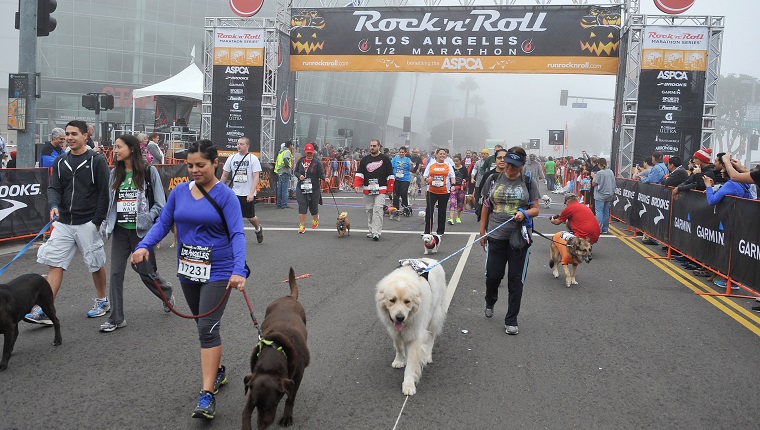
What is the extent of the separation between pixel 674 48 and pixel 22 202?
58.4 feet

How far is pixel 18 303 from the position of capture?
5.16m

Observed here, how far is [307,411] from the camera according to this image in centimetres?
426

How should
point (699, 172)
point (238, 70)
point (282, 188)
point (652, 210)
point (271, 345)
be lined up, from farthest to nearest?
1. point (238, 70)
2. point (282, 188)
3. point (652, 210)
4. point (699, 172)
5. point (271, 345)

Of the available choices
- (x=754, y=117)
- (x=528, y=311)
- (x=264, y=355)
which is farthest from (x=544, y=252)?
(x=754, y=117)

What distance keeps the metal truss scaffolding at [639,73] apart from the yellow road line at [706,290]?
6496mm

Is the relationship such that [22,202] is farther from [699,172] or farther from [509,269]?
[699,172]

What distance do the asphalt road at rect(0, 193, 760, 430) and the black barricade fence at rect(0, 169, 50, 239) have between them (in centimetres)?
156

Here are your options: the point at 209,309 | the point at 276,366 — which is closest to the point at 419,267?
the point at 209,309

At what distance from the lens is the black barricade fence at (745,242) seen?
26.6 ft

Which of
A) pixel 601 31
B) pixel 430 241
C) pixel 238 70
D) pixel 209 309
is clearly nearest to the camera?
pixel 209 309

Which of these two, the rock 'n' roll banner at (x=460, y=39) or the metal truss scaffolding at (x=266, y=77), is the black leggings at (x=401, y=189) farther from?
the metal truss scaffolding at (x=266, y=77)

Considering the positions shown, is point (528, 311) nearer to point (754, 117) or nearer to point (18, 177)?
point (18, 177)

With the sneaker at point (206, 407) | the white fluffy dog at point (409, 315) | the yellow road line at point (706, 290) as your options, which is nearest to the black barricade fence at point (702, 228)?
the yellow road line at point (706, 290)

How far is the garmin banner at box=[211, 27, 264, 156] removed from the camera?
20.7m
